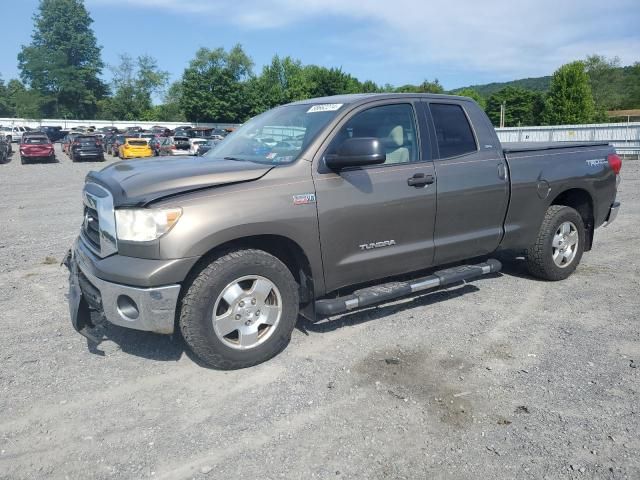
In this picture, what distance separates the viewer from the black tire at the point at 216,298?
3.50 metres

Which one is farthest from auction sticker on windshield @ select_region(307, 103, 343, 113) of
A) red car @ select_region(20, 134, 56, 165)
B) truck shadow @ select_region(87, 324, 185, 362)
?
red car @ select_region(20, 134, 56, 165)

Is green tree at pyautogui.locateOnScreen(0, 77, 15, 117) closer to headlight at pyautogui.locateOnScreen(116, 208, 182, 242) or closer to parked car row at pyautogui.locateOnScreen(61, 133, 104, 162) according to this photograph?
parked car row at pyautogui.locateOnScreen(61, 133, 104, 162)

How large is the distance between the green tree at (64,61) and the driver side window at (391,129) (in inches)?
3951

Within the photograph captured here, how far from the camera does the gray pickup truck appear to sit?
3.44m

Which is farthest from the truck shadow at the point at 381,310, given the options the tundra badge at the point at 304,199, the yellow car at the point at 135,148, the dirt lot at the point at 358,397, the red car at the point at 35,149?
the red car at the point at 35,149

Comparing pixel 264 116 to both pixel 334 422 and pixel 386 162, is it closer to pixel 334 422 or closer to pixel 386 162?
pixel 386 162

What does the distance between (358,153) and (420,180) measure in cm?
84

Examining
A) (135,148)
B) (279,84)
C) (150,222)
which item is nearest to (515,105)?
(279,84)

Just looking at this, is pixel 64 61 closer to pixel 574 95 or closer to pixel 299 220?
pixel 574 95

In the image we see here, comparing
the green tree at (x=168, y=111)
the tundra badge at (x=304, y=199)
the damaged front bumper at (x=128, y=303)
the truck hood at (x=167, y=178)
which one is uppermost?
the green tree at (x=168, y=111)

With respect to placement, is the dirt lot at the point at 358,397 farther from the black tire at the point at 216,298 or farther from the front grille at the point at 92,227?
the front grille at the point at 92,227

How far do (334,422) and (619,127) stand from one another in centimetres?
2692

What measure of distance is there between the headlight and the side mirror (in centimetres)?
124

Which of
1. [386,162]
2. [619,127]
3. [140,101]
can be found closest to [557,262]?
[386,162]
